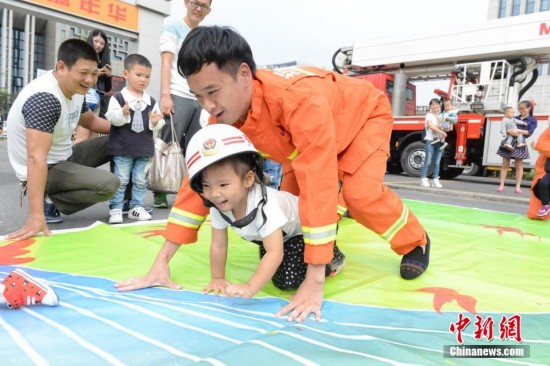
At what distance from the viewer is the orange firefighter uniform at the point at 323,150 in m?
1.56

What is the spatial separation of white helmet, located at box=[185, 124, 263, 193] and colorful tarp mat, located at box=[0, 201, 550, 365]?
512 mm

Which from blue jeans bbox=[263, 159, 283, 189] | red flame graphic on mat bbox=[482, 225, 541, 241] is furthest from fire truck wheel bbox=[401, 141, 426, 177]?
red flame graphic on mat bbox=[482, 225, 541, 241]

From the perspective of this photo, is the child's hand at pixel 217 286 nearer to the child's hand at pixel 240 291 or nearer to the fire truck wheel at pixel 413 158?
the child's hand at pixel 240 291

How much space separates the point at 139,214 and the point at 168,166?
1.43 feet

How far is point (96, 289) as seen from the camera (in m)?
1.77

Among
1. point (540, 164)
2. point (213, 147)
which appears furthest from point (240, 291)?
point (540, 164)

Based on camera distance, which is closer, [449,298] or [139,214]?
[449,298]

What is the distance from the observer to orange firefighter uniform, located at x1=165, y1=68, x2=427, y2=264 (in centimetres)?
156

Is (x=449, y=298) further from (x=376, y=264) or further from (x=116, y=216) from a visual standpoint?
(x=116, y=216)

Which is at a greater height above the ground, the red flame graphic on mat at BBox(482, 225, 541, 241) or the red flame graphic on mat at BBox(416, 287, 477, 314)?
the red flame graphic on mat at BBox(482, 225, 541, 241)

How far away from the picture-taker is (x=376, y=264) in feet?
7.29

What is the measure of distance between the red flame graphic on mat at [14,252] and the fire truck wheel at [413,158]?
28.1 ft

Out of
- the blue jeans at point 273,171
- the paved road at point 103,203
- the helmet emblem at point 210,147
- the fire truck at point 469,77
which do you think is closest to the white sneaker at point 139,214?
the paved road at point 103,203

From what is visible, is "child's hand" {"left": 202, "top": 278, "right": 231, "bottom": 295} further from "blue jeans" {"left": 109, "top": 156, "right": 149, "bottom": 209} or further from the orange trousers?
"blue jeans" {"left": 109, "top": 156, "right": 149, "bottom": 209}
